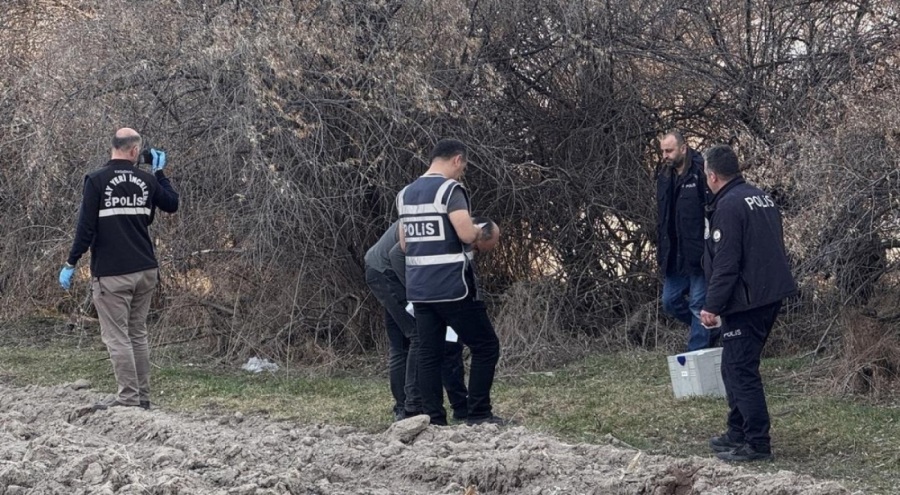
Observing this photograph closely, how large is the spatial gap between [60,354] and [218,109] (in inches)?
141

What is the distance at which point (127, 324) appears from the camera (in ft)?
30.0

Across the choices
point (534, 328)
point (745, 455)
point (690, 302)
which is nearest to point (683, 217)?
point (690, 302)

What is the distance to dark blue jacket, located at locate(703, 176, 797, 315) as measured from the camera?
7.25 meters

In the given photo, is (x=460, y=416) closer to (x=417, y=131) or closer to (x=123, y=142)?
(x=123, y=142)

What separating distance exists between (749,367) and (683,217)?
2545mm

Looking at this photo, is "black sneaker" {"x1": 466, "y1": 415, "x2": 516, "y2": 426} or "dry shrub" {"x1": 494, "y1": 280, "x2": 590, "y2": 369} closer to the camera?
"black sneaker" {"x1": 466, "y1": 415, "x2": 516, "y2": 426}

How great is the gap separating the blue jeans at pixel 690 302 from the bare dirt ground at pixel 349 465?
2.55m

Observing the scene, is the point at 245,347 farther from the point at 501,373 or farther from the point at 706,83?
the point at 706,83

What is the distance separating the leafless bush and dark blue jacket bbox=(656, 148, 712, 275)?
516 mm

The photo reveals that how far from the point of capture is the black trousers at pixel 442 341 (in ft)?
26.0

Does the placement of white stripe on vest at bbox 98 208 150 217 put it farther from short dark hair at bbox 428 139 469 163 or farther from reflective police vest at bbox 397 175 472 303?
short dark hair at bbox 428 139 469 163

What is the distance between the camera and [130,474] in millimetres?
6559

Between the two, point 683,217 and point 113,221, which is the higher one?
point 113,221

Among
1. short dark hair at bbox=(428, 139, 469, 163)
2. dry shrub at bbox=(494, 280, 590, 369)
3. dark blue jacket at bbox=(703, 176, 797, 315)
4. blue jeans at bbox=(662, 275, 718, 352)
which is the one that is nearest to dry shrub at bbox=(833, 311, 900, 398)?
blue jeans at bbox=(662, 275, 718, 352)
